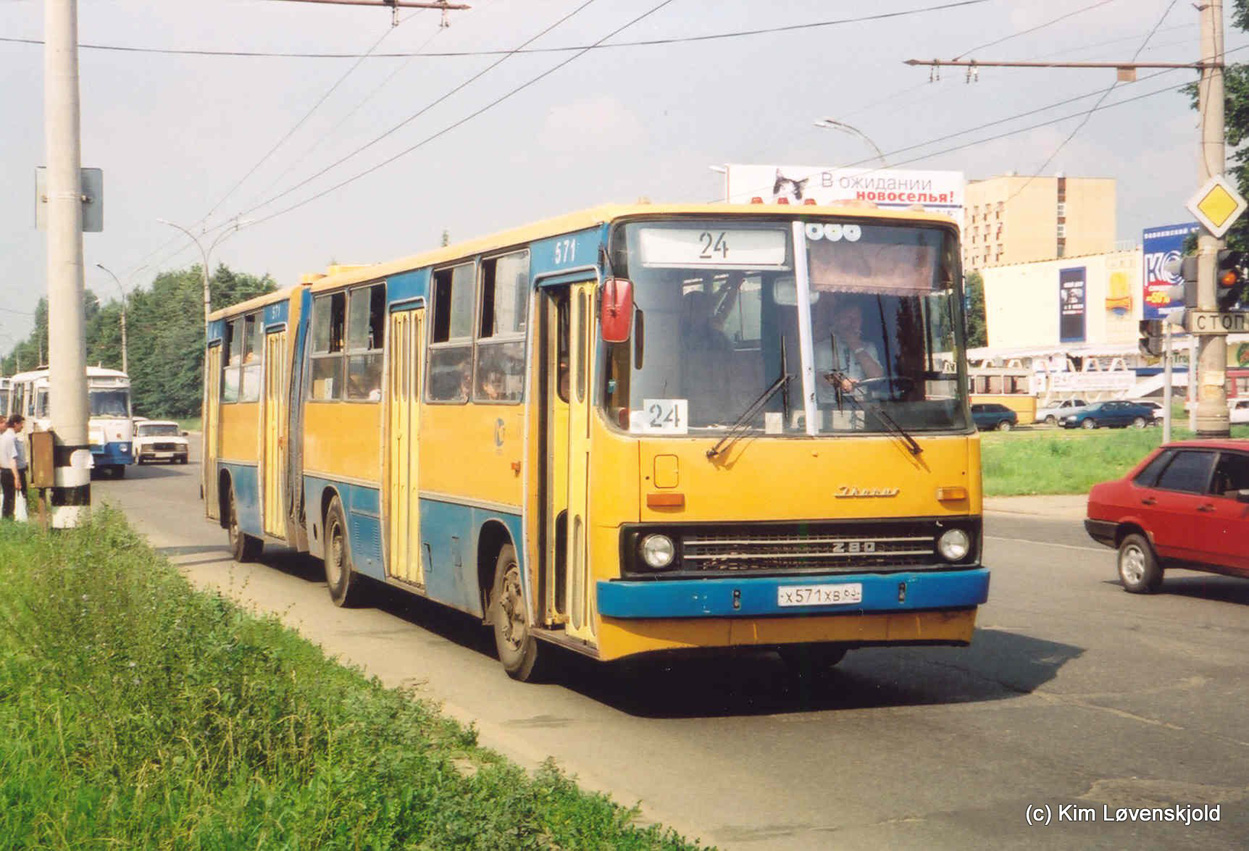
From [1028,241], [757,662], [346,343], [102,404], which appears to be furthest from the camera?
[1028,241]

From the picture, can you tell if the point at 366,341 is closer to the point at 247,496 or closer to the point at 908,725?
the point at 247,496

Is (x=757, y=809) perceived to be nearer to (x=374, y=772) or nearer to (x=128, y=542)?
(x=374, y=772)

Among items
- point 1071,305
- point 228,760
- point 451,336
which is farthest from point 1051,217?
point 228,760

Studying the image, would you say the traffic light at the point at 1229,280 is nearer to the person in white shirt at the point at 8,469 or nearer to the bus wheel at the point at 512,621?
the bus wheel at the point at 512,621

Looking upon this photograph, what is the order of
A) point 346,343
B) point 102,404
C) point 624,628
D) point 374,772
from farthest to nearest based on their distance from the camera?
1. point 102,404
2. point 346,343
3. point 624,628
4. point 374,772

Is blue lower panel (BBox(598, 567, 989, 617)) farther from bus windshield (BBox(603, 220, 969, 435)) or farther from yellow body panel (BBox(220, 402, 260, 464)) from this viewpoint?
yellow body panel (BBox(220, 402, 260, 464))

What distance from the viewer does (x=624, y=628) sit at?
8680 millimetres

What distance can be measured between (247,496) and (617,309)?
439 inches

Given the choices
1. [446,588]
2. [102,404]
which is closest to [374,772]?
[446,588]

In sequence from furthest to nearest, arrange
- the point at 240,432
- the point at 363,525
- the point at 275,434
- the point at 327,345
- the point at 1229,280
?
the point at 1229,280
the point at 240,432
the point at 275,434
the point at 327,345
the point at 363,525

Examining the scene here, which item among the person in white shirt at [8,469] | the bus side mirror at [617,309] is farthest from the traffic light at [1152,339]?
the person in white shirt at [8,469]

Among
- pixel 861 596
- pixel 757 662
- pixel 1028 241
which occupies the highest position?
pixel 1028 241

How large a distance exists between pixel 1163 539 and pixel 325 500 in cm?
801

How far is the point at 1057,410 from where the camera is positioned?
8125 centimetres
